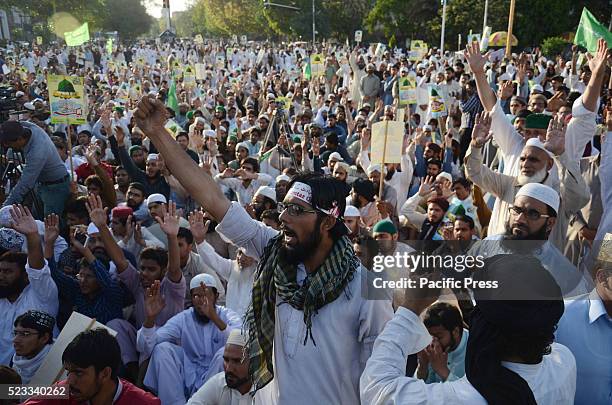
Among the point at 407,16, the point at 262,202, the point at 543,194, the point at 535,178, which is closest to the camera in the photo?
the point at 543,194

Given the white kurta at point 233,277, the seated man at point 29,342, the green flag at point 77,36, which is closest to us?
the seated man at point 29,342

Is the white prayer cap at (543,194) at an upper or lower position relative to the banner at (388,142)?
upper

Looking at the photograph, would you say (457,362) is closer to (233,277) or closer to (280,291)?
(280,291)

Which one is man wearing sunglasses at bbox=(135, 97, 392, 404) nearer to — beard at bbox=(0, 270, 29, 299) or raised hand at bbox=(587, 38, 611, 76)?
beard at bbox=(0, 270, 29, 299)

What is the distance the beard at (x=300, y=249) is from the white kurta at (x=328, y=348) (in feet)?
0.16

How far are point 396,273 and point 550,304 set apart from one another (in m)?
0.51

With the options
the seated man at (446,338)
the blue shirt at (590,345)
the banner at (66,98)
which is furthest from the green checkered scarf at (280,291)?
the banner at (66,98)

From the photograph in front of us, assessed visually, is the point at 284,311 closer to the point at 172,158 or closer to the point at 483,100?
the point at 172,158

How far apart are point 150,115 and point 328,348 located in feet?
3.43

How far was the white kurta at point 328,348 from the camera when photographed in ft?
6.15

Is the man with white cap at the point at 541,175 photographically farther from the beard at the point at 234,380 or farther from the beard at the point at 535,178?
the beard at the point at 234,380

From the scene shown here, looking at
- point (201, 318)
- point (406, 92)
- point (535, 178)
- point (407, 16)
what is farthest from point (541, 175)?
point (407, 16)

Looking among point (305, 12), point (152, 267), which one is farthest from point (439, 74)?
point (305, 12)

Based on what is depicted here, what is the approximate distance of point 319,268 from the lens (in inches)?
74.9
